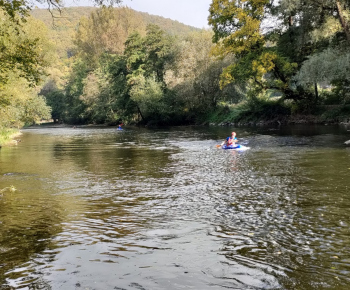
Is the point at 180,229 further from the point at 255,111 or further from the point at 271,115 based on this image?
the point at 255,111

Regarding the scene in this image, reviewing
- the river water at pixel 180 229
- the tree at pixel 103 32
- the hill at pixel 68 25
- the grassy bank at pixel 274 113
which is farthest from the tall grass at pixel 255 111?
the tree at pixel 103 32

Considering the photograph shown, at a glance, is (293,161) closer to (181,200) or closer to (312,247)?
(181,200)

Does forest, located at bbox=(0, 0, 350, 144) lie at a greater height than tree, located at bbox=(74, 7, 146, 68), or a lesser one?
lesser

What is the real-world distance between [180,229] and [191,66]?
44621 mm

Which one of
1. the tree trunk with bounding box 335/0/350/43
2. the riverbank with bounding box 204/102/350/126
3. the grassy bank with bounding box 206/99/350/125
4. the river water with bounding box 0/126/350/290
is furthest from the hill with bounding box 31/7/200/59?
the riverbank with bounding box 204/102/350/126

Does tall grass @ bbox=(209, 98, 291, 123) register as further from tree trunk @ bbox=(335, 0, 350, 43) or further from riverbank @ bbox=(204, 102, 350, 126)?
tree trunk @ bbox=(335, 0, 350, 43)

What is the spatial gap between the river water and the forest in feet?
17.7

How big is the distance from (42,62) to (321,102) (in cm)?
3319

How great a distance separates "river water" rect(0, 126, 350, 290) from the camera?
5.27 m

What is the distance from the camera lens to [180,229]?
24.4ft

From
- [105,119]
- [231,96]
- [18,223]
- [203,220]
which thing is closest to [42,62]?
[18,223]

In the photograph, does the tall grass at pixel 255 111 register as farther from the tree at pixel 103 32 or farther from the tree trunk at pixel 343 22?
the tree at pixel 103 32

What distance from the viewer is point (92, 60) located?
85.6 metres

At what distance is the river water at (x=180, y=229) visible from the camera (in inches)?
207
